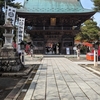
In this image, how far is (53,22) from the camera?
1444 inches

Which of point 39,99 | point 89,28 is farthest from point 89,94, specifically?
point 89,28

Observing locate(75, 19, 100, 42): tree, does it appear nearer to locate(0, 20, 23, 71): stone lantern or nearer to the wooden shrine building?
the wooden shrine building

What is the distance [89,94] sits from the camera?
22.5 feet

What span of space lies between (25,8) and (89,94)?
3115 cm

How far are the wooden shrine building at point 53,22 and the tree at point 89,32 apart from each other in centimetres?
1135

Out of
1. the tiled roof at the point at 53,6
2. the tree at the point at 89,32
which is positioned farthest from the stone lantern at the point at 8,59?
the tree at the point at 89,32

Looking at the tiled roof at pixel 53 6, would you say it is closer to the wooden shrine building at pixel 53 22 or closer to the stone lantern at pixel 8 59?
the wooden shrine building at pixel 53 22

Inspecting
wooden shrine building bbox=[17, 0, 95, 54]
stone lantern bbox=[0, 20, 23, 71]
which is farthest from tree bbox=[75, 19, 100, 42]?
stone lantern bbox=[0, 20, 23, 71]

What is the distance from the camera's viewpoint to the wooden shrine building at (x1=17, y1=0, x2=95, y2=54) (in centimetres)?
3503

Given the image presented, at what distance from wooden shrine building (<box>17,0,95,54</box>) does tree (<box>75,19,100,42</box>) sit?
1135 cm

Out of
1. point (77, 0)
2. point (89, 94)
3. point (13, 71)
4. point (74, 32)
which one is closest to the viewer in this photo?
point (89, 94)

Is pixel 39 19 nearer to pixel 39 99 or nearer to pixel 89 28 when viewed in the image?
pixel 89 28

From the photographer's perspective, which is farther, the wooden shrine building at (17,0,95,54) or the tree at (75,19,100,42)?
the tree at (75,19,100,42)

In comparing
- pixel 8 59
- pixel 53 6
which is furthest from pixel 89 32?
pixel 8 59
